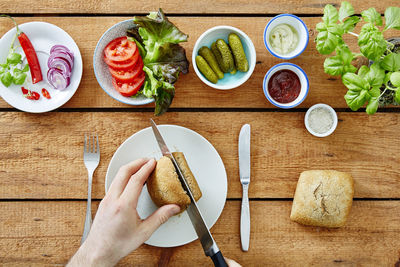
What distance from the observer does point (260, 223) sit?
58.0 inches

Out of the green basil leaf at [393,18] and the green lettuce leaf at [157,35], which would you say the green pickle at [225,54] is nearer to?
the green lettuce leaf at [157,35]

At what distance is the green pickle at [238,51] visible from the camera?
1375 mm

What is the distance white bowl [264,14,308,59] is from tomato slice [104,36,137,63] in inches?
22.6

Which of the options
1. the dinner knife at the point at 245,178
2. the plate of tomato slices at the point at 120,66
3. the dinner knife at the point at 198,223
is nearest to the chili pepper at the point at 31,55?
the plate of tomato slices at the point at 120,66

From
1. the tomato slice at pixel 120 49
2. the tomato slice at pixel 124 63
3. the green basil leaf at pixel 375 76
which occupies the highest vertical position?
the green basil leaf at pixel 375 76

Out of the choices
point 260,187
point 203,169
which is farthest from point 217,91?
point 260,187

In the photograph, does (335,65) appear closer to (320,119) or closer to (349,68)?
(349,68)

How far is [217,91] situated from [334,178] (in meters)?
0.65

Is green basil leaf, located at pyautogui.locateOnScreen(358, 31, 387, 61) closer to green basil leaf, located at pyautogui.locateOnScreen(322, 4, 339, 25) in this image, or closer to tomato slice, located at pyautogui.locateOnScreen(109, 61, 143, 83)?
green basil leaf, located at pyautogui.locateOnScreen(322, 4, 339, 25)

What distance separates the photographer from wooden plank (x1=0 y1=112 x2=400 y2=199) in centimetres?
146

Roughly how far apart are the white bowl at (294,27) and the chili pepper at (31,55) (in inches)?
39.7

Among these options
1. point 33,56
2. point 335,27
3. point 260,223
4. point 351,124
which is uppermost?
point 335,27

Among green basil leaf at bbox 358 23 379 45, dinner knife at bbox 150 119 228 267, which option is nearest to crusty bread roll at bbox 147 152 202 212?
dinner knife at bbox 150 119 228 267

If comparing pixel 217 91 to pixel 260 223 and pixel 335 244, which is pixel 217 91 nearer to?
pixel 260 223
